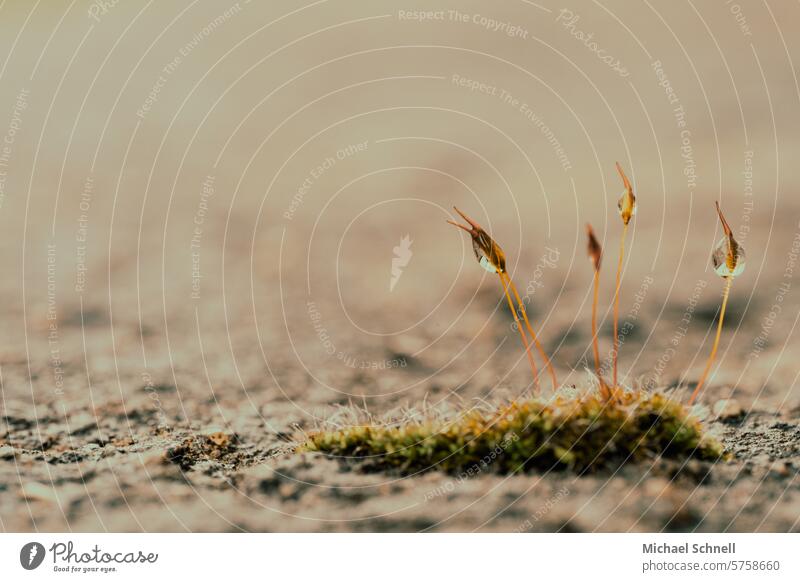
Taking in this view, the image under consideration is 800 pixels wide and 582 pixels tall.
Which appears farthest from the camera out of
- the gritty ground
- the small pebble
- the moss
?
the small pebble

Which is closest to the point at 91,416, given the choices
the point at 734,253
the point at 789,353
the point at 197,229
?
the point at 197,229

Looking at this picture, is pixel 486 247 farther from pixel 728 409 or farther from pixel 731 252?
pixel 728 409

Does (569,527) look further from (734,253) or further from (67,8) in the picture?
(67,8)

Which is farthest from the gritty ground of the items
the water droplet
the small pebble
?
the water droplet

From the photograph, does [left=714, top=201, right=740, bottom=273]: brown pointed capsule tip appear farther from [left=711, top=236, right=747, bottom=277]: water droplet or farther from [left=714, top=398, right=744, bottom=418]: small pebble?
[left=714, top=398, right=744, bottom=418]: small pebble

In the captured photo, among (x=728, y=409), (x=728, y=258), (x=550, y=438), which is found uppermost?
(x=728, y=258)

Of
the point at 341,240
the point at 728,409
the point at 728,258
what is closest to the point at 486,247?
the point at 728,258
